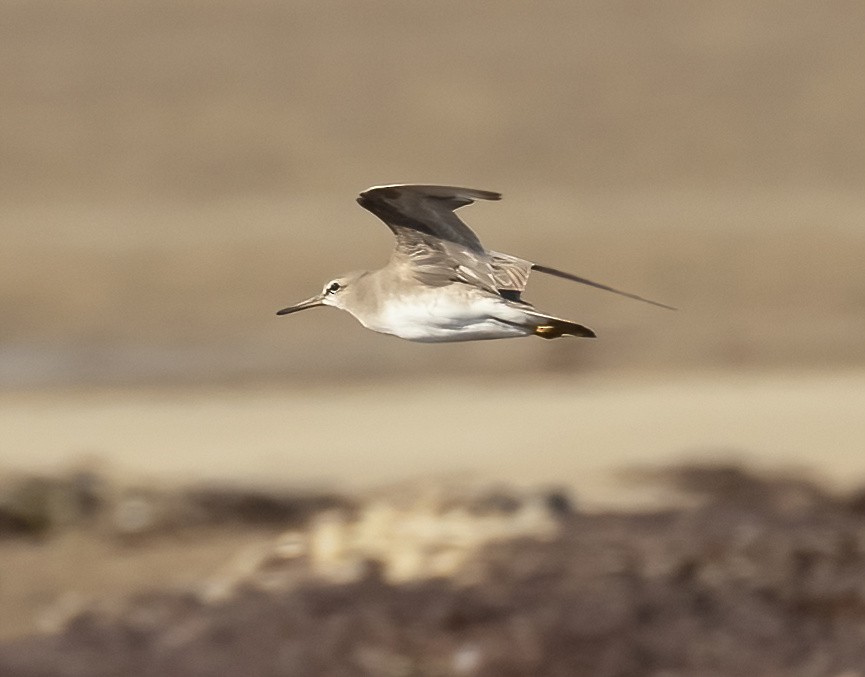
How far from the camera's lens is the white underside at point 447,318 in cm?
675

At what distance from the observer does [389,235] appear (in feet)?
111

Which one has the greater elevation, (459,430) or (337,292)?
(337,292)

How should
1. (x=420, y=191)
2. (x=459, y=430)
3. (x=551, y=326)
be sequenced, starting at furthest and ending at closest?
(x=459, y=430), (x=420, y=191), (x=551, y=326)

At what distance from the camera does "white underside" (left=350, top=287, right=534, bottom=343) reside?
6746mm

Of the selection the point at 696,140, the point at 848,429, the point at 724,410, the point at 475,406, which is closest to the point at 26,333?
the point at 475,406

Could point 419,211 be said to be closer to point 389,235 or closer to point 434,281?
point 434,281

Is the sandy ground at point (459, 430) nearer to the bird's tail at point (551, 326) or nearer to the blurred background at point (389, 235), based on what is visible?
the blurred background at point (389, 235)

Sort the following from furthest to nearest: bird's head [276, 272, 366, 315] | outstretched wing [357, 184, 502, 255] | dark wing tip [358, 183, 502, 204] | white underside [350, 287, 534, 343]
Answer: bird's head [276, 272, 366, 315], outstretched wing [357, 184, 502, 255], white underside [350, 287, 534, 343], dark wing tip [358, 183, 502, 204]

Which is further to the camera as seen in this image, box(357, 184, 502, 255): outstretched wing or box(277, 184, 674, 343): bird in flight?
box(357, 184, 502, 255): outstretched wing

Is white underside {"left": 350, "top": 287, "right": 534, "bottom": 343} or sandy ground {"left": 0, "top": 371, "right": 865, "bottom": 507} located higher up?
white underside {"left": 350, "top": 287, "right": 534, "bottom": 343}

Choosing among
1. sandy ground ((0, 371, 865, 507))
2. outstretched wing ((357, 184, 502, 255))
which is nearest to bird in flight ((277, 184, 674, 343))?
outstretched wing ((357, 184, 502, 255))

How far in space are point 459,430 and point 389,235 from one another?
1410 cm

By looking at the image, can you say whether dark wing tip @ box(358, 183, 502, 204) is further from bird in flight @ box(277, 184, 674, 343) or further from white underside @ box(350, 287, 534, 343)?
white underside @ box(350, 287, 534, 343)

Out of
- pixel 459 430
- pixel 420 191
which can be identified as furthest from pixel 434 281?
pixel 459 430
